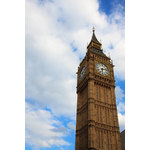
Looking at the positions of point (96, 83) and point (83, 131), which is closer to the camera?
point (83, 131)

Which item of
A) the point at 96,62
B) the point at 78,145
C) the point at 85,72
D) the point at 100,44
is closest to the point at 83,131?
the point at 78,145

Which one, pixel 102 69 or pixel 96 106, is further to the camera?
pixel 102 69

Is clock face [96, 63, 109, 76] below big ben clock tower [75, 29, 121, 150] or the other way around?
the other way around

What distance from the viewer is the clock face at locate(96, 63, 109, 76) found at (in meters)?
44.7

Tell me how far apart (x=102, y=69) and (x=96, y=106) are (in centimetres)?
1156

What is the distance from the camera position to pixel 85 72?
45.2 metres

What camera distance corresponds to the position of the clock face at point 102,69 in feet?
147

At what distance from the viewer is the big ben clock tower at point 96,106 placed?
34219 millimetres

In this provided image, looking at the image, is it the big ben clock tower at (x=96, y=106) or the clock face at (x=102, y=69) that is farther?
the clock face at (x=102, y=69)

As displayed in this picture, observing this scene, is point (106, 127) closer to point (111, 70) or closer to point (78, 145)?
point (78, 145)

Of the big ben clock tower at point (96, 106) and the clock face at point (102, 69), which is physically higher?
the clock face at point (102, 69)

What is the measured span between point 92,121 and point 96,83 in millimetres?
10582

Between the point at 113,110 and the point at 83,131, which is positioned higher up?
the point at 113,110

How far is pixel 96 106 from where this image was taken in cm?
3809
